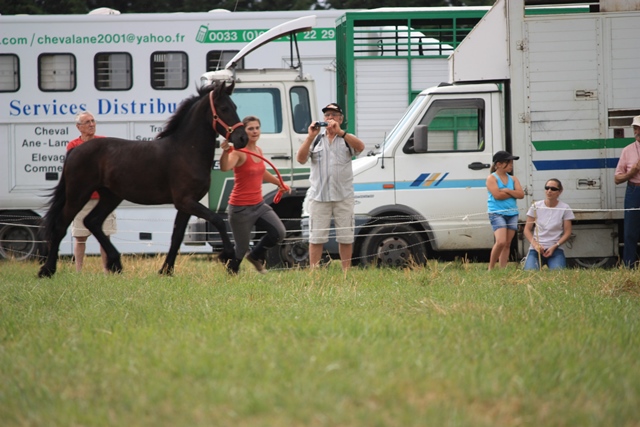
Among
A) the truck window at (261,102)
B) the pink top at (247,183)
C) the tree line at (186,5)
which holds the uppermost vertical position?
the tree line at (186,5)

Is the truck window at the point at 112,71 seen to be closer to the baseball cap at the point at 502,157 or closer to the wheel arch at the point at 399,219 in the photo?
the wheel arch at the point at 399,219

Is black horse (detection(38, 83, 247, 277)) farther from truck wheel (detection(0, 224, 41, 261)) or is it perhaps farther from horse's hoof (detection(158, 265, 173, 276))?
truck wheel (detection(0, 224, 41, 261))

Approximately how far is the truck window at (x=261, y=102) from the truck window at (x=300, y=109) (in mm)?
190

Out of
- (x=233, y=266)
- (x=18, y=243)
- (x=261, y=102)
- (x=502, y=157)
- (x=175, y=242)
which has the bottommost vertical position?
(x=18, y=243)

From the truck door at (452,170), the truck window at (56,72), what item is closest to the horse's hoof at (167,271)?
the truck door at (452,170)

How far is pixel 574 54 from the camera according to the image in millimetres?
11602

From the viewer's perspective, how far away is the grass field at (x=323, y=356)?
163 inches

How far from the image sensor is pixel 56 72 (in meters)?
16.4

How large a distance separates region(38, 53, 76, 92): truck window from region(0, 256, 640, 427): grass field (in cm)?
842

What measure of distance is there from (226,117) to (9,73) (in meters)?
7.21

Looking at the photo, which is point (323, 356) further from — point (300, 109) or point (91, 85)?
point (91, 85)

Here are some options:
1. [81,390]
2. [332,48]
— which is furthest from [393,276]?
[332,48]

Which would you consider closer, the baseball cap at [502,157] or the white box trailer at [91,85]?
the baseball cap at [502,157]

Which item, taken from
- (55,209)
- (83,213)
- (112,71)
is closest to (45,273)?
(55,209)
